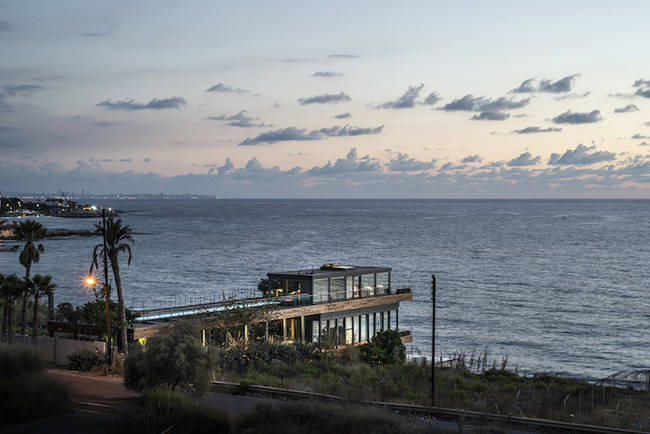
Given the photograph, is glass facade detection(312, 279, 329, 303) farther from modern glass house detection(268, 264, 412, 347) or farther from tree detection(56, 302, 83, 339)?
tree detection(56, 302, 83, 339)

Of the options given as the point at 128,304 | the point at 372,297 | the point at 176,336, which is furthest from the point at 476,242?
the point at 176,336

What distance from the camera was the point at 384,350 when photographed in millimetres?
35062

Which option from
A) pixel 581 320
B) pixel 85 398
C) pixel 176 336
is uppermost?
pixel 176 336

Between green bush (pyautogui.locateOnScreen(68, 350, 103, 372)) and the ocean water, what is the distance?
1099 cm

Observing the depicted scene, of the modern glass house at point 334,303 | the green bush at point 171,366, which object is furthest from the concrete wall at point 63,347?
the modern glass house at point 334,303

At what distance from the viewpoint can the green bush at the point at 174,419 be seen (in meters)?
17.7

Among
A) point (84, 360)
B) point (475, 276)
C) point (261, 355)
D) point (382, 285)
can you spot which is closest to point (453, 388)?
point (261, 355)

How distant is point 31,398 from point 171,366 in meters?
4.46

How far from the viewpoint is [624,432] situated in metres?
17.3

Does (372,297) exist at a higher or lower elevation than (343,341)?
higher

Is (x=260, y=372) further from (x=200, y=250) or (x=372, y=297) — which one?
(x=200, y=250)

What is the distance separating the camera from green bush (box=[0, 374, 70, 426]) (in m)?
19.6

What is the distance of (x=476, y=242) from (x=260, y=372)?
369 ft

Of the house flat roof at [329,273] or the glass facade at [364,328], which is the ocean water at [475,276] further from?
the glass facade at [364,328]
